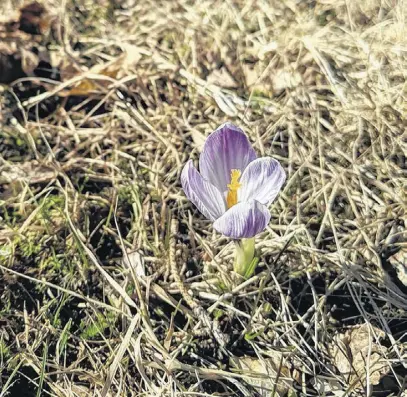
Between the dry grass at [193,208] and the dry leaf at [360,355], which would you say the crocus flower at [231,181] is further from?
the dry leaf at [360,355]

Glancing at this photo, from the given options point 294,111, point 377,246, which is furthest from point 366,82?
point 377,246

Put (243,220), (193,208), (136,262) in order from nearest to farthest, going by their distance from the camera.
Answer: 1. (243,220)
2. (136,262)
3. (193,208)

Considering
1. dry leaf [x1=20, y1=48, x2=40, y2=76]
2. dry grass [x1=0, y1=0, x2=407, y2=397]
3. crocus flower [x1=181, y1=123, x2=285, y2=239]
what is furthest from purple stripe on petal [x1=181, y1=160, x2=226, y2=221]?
dry leaf [x1=20, y1=48, x2=40, y2=76]

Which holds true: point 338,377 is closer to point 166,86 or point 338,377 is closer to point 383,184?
point 383,184

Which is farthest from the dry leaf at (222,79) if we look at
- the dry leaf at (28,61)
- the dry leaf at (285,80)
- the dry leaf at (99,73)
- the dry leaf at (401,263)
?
the dry leaf at (401,263)

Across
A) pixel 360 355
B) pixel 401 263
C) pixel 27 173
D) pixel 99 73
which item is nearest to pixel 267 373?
pixel 360 355

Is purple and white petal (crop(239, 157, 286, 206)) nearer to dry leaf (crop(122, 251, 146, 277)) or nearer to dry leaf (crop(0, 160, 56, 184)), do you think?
dry leaf (crop(122, 251, 146, 277))

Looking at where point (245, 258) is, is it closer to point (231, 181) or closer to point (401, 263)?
point (231, 181)
